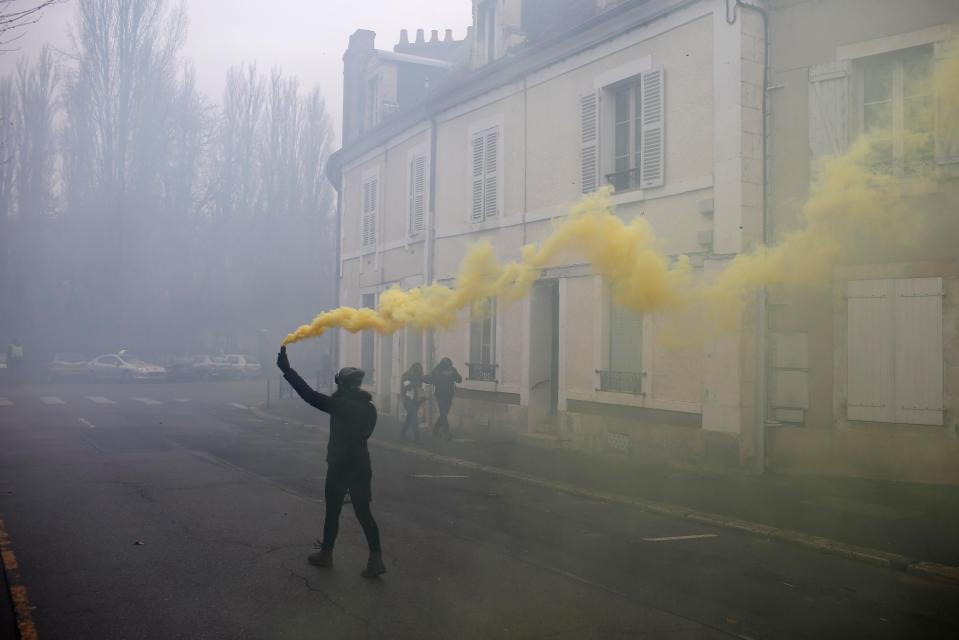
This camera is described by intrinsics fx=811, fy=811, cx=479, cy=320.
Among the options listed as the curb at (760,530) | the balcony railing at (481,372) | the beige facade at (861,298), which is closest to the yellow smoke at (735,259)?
the beige facade at (861,298)

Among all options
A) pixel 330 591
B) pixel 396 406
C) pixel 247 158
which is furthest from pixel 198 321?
pixel 330 591

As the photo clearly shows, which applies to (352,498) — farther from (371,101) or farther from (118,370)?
(118,370)

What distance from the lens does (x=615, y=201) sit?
→ 546 inches

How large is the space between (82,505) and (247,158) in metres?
37.5

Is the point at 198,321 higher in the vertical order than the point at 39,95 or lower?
lower

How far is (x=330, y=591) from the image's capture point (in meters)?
6.11

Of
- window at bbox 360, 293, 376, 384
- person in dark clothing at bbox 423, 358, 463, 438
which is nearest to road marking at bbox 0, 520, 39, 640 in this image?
person in dark clothing at bbox 423, 358, 463, 438

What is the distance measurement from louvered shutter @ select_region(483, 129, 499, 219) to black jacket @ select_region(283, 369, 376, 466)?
10.6 meters

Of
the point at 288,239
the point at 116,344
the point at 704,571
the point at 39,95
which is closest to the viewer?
the point at 704,571

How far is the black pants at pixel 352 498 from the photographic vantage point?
21.7 ft

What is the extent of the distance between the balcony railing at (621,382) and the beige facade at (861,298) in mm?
2313

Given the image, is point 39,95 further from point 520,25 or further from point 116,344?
point 520,25

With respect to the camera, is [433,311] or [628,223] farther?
[628,223]

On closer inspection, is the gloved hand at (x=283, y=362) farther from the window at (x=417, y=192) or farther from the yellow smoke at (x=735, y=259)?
the window at (x=417, y=192)
